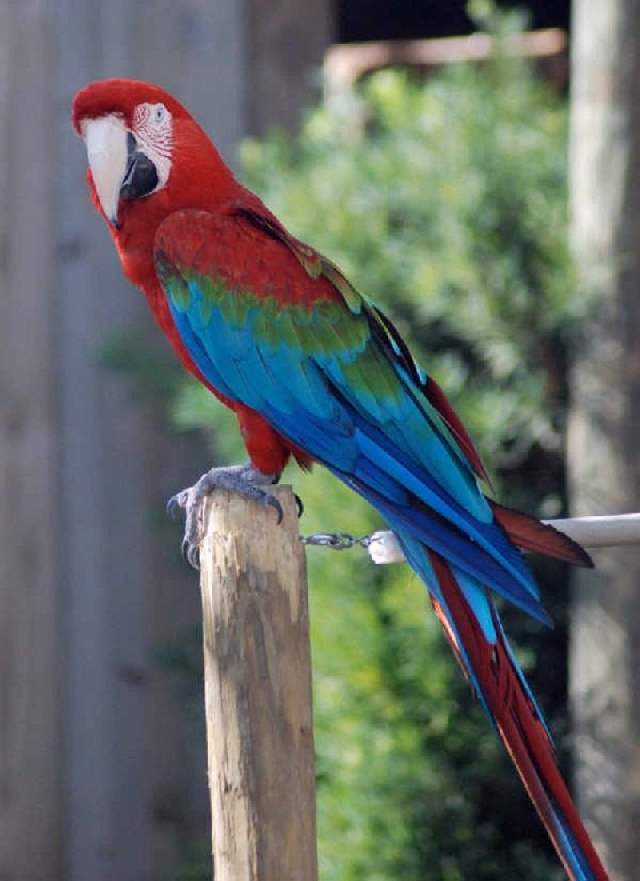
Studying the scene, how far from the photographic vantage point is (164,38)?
3.78 metres

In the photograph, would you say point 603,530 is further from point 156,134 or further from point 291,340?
point 156,134

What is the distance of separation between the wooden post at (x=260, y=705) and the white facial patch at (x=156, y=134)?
0.83 meters

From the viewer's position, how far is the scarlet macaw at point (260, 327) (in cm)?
228

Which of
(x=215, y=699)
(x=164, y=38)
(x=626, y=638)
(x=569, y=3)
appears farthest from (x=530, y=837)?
(x=569, y=3)

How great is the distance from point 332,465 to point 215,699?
0.59 meters

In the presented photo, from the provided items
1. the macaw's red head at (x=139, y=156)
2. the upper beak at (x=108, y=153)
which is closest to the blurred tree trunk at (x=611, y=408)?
the macaw's red head at (x=139, y=156)

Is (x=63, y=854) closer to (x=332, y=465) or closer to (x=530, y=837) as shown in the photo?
(x=530, y=837)

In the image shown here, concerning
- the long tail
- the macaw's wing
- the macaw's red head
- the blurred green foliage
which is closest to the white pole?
the long tail

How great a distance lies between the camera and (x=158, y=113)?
252cm

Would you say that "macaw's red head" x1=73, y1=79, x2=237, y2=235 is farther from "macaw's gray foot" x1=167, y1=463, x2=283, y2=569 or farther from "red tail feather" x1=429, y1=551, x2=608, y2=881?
"red tail feather" x1=429, y1=551, x2=608, y2=881

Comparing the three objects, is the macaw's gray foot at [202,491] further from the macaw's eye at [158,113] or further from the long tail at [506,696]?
the macaw's eye at [158,113]

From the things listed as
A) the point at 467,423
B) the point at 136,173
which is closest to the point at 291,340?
the point at 136,173

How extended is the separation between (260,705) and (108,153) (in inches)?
38.9

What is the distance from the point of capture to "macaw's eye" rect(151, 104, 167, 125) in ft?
8.24
